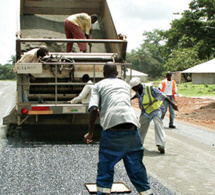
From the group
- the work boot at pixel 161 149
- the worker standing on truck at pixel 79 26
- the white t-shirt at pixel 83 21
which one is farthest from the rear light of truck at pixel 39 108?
the white t-shirt at pixel 83 21

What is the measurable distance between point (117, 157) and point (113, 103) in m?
0.56

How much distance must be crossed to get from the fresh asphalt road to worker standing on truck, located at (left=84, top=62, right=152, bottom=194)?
698mm

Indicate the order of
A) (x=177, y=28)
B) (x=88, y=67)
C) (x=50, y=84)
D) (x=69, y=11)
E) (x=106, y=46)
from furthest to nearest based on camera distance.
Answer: (x=177, y=28) < (x=69, y=11) < (x=106, y=46) < (x=88, y=67) < (x=50, y=84)

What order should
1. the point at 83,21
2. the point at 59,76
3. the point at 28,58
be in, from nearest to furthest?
1. the point at 28,58
2. the point at 59,76
3. the point at 83,21

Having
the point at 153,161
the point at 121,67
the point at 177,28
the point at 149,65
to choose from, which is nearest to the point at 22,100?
the point at 121,67

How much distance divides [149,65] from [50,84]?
93136 mm

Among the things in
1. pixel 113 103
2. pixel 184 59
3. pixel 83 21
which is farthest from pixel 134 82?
pixel 184 59

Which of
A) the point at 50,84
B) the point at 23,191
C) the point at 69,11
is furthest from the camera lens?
the point at 69,11

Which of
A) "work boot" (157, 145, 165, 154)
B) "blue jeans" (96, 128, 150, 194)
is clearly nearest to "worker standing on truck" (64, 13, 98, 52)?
"work boot" (157, 145, 165, 154)

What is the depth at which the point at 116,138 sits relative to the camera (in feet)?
13.3

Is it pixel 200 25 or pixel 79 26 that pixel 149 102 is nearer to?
pixel 79 26

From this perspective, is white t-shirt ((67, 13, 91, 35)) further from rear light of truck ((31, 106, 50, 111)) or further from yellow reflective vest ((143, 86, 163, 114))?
yellow reflective vest ((143, 86, 163, 114))

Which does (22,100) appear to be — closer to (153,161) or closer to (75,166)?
(75,166)

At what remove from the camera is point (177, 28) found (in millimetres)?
47656
